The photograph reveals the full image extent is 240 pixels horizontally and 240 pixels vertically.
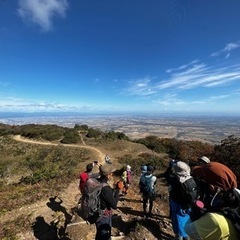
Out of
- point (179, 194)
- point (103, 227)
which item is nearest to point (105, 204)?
point (103, 227)

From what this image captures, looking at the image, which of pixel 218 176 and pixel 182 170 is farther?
pixel 182 170

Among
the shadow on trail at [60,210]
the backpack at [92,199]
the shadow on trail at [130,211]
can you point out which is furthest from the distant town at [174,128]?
the backpack at [92,199]

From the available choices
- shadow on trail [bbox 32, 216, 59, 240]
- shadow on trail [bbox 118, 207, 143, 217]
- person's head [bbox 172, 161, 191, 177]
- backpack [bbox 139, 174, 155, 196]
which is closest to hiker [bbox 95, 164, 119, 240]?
person's head [bbox 172, 161, 191, 177]

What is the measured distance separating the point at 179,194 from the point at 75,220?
3.60 meters

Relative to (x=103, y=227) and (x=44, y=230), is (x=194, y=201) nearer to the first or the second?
(x=103, y=227)

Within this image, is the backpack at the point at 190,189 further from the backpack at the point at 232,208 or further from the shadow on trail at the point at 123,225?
the shadow on trail at the point at 123,225

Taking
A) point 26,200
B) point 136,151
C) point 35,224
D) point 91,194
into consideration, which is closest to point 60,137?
point 136,151

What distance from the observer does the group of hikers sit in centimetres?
205

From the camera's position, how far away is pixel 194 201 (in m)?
3.29

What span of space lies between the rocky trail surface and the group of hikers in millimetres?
1630

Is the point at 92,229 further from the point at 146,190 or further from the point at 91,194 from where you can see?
the point at 91,194

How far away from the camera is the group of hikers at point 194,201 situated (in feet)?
6.72

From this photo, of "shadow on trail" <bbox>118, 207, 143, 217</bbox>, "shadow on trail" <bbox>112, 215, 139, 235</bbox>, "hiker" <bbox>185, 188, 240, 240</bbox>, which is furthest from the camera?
"shadow on trail" <bbox>118, 207, 143, 217</bbox>

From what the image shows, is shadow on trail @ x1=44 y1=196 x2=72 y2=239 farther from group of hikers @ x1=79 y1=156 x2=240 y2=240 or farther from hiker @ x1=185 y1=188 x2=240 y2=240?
hiker @ x1=185 y1=188 x2=240 y2=240
